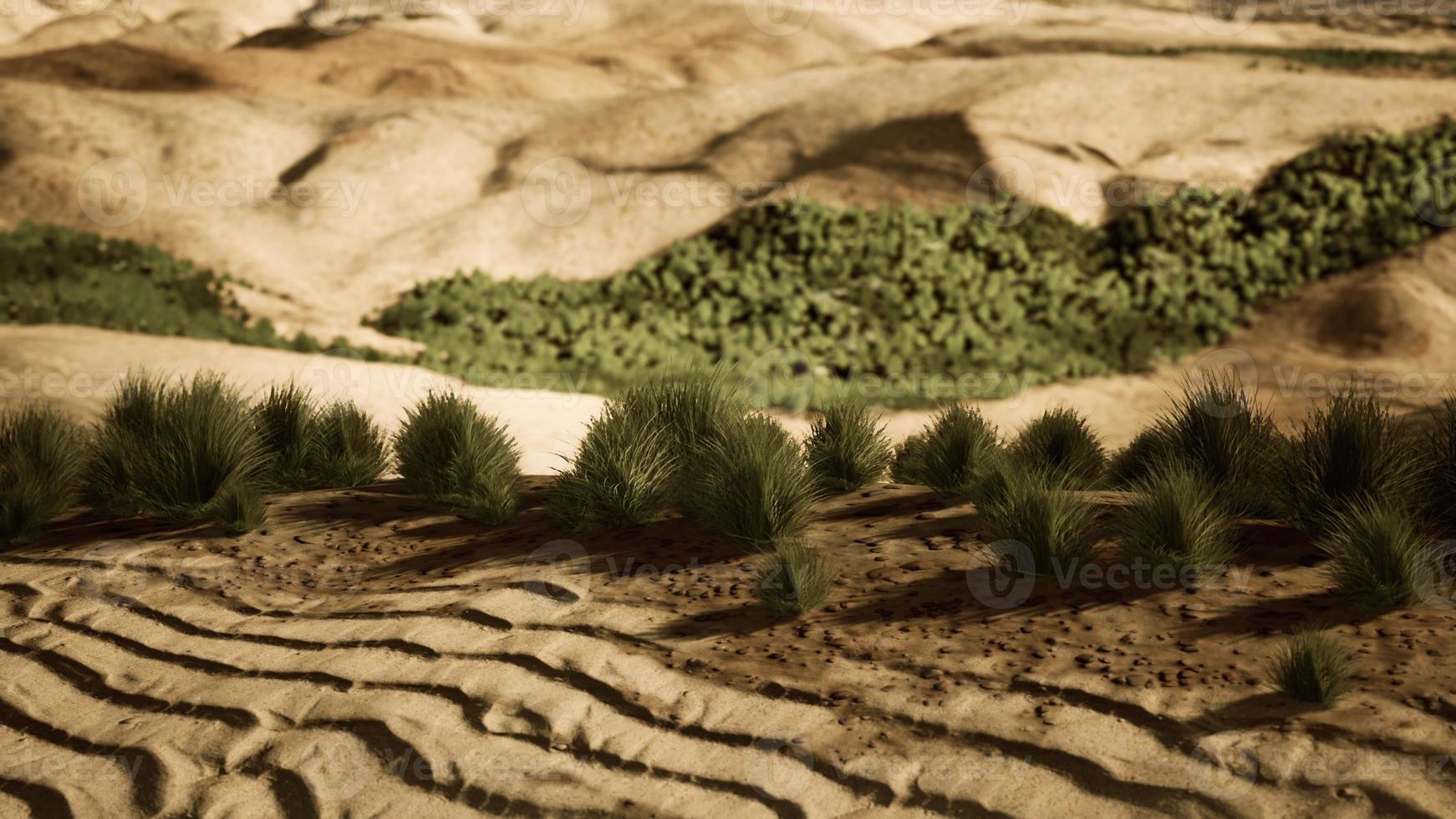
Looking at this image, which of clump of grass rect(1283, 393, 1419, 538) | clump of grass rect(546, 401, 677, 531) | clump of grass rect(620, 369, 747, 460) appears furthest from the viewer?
clump of grass rect(620, 369, 747, 460)

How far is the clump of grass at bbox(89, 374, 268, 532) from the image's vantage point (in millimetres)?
5297

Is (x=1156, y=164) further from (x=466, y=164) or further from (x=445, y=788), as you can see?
(x=445, y=788)

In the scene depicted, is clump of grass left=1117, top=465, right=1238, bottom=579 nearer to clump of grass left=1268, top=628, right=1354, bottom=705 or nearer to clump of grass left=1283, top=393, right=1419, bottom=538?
clump of grass left=1283, top=393, right=1419, bottom=538

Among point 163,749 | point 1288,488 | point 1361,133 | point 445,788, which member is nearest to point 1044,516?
point 1288,488

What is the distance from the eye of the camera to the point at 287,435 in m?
6.11

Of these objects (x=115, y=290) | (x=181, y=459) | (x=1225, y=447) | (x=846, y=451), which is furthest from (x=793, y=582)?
(x=115, y=290)

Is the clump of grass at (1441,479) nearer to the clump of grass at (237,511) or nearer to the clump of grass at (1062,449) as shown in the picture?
the clump of grass at (1062,449)

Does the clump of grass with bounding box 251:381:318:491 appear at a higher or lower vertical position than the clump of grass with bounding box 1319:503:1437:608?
higher

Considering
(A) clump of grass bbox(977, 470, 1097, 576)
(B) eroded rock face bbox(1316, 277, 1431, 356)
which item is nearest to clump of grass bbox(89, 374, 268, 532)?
(A) clump of grass bbox(977, 470, 1097, 576)

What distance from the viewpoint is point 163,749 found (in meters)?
3.70

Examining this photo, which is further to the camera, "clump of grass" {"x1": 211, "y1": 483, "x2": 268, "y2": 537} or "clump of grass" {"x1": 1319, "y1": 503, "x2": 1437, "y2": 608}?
"clump of grass" {"x1": 211, "y1": 483, "x2": 268, "y2": 537}

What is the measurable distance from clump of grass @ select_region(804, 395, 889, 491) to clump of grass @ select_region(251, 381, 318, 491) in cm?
238

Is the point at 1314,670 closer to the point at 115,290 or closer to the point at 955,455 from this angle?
the point at 955,455

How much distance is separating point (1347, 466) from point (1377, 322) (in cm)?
822
